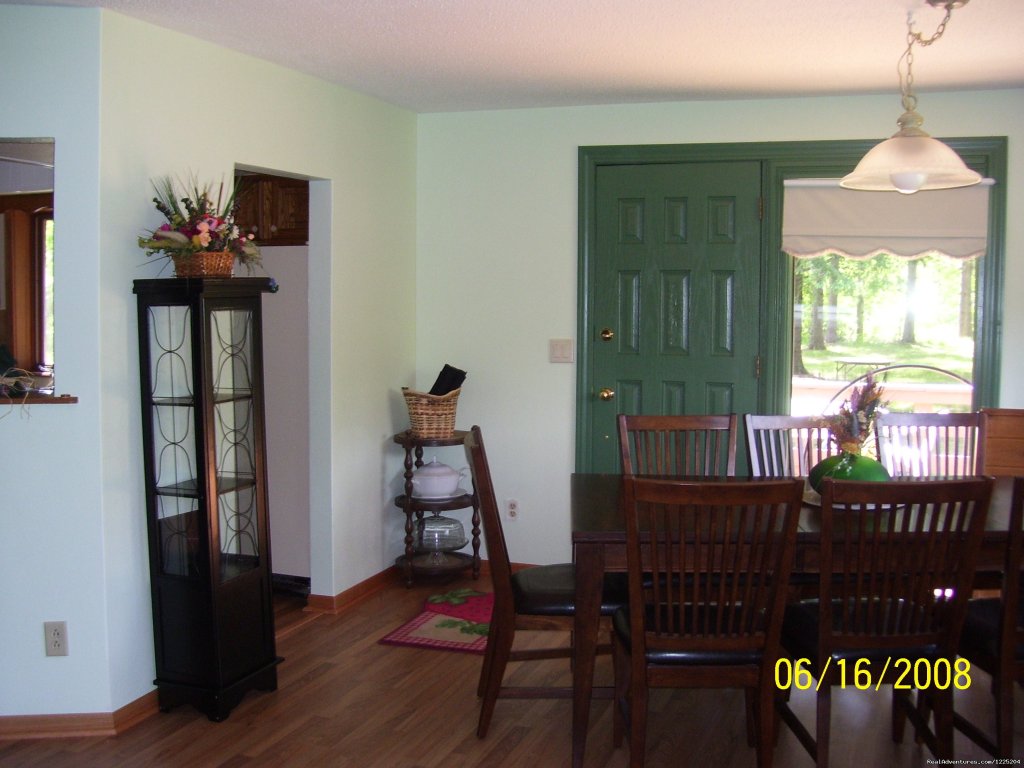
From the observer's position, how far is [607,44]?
363 centimetres

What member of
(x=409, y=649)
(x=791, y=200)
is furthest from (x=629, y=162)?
(x=409, y=649)

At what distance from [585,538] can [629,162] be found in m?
2.61

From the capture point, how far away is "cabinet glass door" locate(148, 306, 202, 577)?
10.7 ft

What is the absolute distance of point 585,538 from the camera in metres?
2.66

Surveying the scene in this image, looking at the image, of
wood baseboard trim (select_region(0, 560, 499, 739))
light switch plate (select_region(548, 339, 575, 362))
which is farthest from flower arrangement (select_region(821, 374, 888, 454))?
wood baseboard trim (select_region(0, 560, 499, 739))

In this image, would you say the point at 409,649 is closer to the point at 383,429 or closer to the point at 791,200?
the point at 383,429

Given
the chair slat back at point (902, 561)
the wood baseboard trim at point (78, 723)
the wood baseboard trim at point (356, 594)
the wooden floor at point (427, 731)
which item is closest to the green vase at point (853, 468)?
the chair slat back at point (902, 561)

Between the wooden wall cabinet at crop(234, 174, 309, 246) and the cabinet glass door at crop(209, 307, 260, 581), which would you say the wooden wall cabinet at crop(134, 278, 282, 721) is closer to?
the cabinet glass door at crop(209, 307, 260, 581)

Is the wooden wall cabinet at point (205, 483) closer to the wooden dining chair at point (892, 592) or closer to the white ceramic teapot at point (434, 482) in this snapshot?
the white ceramic teapot at point (434, 482)

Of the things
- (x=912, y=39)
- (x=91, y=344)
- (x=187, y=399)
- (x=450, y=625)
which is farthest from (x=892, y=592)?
A: (x=91, y=344)

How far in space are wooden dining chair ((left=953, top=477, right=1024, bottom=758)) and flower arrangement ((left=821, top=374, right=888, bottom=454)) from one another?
0.58 meters

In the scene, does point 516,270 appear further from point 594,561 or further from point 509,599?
point 594,561

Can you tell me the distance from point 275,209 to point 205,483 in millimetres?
1743

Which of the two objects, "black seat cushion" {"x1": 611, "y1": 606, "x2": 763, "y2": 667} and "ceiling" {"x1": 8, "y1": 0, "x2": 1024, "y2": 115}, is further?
"ceiling" {"x1": 8, "y1": 0, "x2": 1024, "y2": 115}
